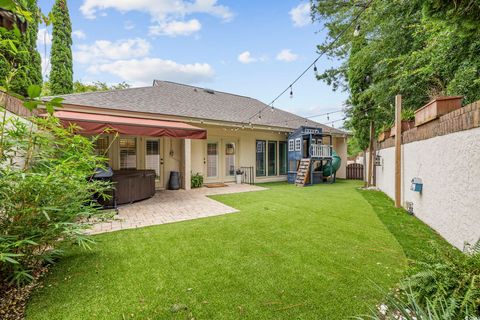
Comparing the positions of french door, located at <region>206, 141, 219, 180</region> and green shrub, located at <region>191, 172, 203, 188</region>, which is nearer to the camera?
green shrub, located at <region>191, 172, 203, 188</region>

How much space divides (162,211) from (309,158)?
8606 millimetres

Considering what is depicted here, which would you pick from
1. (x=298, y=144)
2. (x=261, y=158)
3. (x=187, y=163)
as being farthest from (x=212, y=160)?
(x=298, y=144)

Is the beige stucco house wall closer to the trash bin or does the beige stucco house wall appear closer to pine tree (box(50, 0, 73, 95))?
the trash bin

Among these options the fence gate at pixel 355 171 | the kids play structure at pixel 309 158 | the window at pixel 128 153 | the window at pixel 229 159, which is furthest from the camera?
the fence gate at pixel 355 171

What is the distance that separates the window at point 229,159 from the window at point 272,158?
260 centimetres

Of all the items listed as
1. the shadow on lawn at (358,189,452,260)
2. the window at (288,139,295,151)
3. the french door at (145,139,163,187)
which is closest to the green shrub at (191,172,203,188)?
the french door at (145,139,163,187)

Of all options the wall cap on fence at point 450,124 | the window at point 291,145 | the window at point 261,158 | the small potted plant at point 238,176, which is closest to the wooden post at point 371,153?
the window at point 291,145

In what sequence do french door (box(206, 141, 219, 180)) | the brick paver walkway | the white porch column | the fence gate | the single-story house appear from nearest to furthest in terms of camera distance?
the brick paver walkway, the single-story house, the white porch column, french door (box(206, 141, 219, 180)), the fence gate

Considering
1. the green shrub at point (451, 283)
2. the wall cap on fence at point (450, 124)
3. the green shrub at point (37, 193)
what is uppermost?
the wall cap on fence at point (450, 124)

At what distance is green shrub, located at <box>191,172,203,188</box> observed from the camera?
35.8ft

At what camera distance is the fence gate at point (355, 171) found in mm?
15133

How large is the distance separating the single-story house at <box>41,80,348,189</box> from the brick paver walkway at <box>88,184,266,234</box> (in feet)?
6.81

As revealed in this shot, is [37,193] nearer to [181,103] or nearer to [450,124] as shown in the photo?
[450,124]

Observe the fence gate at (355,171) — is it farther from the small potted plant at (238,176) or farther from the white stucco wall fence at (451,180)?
the white stucco wall fence at (451,180)
